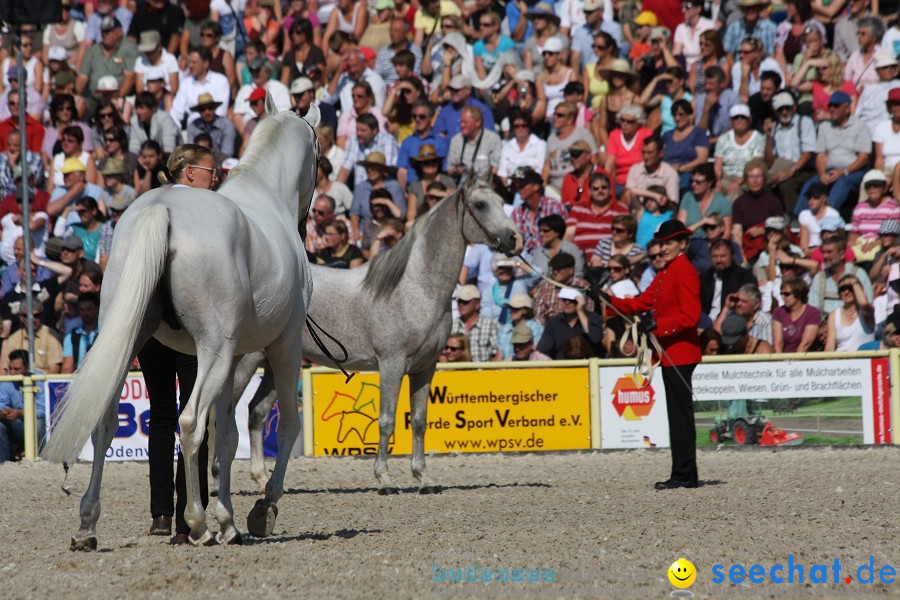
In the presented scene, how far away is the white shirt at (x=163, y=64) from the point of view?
1855 cm

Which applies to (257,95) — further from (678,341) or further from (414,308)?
(678,341)

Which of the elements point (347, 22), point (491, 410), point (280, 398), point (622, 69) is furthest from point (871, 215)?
point (280, 398)

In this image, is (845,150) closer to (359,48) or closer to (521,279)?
(521,279)

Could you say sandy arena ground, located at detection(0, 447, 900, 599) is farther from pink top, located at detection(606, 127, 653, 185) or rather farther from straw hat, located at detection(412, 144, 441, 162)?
straw hat, located at detection(412, 144, 441, 162)

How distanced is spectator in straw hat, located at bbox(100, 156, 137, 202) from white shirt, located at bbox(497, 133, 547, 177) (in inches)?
190

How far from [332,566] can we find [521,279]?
8.63 meters

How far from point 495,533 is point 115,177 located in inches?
437

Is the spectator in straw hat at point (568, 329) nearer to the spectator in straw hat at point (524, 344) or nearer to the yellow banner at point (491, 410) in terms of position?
the spectator in straw hat at point (524, 344)

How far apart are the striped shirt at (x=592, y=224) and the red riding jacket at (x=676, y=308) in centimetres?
405

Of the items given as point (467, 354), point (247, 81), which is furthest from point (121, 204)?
point (467, 354)

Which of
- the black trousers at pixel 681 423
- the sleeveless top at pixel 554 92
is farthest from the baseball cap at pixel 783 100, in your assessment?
the black trousers at pixel 681 423

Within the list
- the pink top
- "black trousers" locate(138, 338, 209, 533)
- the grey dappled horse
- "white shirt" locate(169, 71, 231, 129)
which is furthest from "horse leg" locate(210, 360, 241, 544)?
"white shirt" locate(169, 71, 231, 129)

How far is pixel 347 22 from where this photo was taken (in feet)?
60.6

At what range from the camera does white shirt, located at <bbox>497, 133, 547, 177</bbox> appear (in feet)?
51.6
